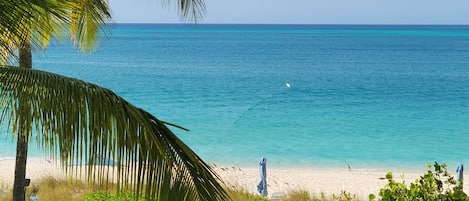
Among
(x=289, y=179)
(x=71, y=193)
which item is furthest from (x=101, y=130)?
(x=289, y=179)

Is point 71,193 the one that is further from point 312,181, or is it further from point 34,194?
point 312,181

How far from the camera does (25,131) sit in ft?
12.2

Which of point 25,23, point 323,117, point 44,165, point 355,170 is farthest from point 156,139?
point 323,117

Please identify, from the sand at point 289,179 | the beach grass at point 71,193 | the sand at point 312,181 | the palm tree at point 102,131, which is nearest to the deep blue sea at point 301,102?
the palm tree at point 102,131

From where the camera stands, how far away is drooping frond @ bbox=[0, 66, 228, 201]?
3648 millimetres

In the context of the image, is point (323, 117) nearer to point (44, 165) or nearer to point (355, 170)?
point (355, 170)

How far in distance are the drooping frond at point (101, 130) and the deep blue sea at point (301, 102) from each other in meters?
0.81

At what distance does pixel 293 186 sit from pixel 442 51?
5700cm

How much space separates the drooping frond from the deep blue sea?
31.8 inches

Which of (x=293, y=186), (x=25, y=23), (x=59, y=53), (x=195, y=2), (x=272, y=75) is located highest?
(x=59, y=53)

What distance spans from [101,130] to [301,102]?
87.6 ft

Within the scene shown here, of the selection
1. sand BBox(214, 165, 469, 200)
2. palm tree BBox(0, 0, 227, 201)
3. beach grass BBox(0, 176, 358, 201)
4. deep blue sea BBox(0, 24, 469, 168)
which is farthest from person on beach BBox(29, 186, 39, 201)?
palm tree BBox(0, 0, 227, 201)

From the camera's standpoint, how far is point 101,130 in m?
3.71

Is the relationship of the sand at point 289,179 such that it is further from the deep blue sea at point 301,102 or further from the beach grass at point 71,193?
the deep blue sea at point 301,102
